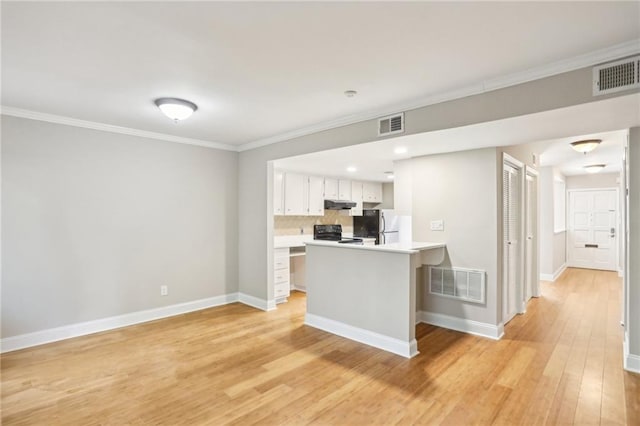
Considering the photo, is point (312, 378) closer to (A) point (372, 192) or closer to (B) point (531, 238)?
(B) point (531, 238)

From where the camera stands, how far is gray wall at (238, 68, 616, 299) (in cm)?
240

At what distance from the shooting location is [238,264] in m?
5.38

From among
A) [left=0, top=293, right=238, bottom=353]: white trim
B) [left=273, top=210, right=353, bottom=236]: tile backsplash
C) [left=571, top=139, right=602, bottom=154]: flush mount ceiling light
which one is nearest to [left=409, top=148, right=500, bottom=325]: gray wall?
[left=571, top=139, right=602, bottom=154]: flush mount ceiling light

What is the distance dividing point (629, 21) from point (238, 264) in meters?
5.05

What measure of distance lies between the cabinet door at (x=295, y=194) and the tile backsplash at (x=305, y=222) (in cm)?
32

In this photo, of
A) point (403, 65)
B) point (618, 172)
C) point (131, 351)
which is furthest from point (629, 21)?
point (618, 172)

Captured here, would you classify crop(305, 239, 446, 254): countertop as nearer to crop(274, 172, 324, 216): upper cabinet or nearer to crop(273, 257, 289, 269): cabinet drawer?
crop(273, 257, 289, 269): cabinet drawer

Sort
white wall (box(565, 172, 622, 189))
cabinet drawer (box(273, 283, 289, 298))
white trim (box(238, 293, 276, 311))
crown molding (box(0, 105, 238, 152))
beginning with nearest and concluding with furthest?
crown molding (box(0, 105, 238, 152)) < white trim (box(238, 293, 276, 311)) < cabinet drawer (box(273, 283, 289, 298)) < white wall (box(565, 172, 622, 189))

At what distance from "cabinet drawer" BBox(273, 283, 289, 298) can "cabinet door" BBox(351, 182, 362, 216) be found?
9.96 feet

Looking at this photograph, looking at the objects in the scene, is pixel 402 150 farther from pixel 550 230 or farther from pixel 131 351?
pixel 550 230

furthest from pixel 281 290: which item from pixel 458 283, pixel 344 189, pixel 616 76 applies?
pixel 616 76

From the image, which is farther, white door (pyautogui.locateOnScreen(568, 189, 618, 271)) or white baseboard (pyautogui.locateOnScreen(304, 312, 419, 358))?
white door (pyautogui.locateOnScreen(568, 189, 618, 271))

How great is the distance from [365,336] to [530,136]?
2648 millimetres

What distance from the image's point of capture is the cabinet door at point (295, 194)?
6.18m
